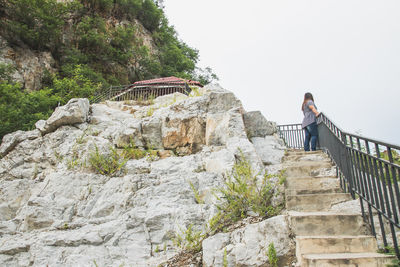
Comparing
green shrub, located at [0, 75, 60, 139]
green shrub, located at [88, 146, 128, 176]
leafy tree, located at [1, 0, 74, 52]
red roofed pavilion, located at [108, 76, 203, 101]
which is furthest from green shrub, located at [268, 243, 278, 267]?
leafy tree, located at [1, 0, 74, 52]

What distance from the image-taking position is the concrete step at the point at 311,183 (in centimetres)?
431

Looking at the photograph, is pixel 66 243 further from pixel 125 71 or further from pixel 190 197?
pixel 125 71

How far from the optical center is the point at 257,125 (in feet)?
24.0

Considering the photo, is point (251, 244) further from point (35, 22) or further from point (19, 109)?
point (35, 22)

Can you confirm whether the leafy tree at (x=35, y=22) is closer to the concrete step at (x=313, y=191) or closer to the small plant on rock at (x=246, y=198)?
the small plant on rock at (x=246, y=198)

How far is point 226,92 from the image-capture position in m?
7.37

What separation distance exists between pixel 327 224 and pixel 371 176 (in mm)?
830

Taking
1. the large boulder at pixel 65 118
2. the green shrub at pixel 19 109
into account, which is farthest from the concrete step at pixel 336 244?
the green shrub at pixel 19 109

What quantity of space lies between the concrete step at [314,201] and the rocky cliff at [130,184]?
220 millimetres

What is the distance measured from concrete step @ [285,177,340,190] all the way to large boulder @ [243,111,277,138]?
283 centimetres

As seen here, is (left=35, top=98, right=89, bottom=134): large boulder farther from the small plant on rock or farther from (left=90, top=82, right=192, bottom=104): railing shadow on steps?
(left=90, top=82, right=192, bottom=104): railing shadow on steps

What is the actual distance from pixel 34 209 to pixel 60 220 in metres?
0.59

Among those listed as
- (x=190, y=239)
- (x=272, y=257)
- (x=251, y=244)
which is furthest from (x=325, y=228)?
(x=190, y=239)

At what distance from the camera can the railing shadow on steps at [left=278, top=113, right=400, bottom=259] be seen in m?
2.56
